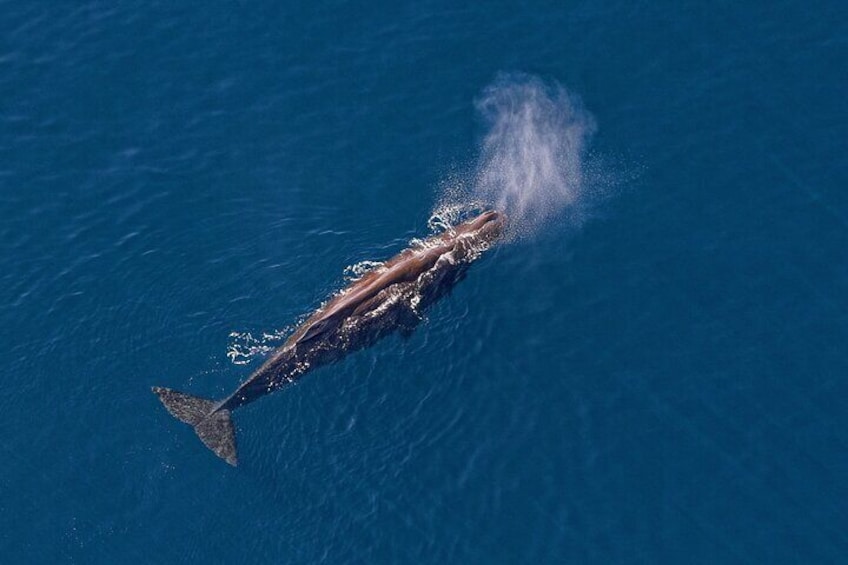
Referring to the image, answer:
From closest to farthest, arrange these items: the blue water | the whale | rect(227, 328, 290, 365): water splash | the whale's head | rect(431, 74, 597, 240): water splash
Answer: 1. the blue water
2. the whale
3. rect(227, 328, 290, 365): water splash
4. the whale's head
5. rect(431, 74, 597, 240): water splash

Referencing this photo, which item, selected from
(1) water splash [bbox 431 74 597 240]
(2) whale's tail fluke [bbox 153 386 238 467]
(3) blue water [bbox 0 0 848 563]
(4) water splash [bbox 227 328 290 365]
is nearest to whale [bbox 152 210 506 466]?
(2) whale's tail fluke [bbox 153 386 238 467]

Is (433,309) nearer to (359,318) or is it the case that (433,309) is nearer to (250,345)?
(359,318)

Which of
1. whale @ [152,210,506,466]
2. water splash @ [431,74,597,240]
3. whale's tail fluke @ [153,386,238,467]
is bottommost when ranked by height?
whale's tail fluke @ [153,386,238,467]

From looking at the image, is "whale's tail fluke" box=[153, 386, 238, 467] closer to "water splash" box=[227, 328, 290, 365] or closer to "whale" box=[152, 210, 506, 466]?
A: "whale" box=[152, 210, 506, 466]

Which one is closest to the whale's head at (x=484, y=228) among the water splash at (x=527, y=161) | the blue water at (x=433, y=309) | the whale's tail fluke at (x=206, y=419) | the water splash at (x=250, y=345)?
the water splash at (x=527, y=161)

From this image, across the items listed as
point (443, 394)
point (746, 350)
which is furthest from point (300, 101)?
point (746, 350)

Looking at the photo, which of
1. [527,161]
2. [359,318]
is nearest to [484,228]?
[527,161]

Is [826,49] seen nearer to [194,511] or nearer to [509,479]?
[509,479]
